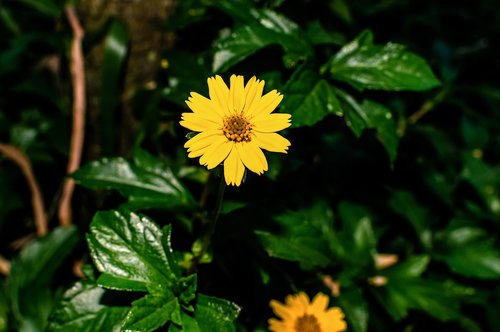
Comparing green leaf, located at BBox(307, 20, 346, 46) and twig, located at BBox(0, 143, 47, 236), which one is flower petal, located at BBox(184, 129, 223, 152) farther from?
twig, located at BBox(0, 143, 47, 236)

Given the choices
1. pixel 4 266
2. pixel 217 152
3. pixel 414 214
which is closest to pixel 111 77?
pixel 4 266

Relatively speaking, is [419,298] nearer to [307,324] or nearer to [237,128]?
[307,324]

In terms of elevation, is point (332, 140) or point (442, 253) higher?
point (332, 140)

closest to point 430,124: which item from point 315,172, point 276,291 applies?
point 315,172

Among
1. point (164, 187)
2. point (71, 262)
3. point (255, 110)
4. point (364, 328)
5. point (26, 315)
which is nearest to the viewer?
point (255, 110)

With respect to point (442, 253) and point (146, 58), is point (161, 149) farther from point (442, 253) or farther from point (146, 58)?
point (442, 253)

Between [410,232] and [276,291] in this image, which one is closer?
[276,291]

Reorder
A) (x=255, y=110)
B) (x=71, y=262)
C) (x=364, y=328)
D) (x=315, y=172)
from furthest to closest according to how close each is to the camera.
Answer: (x=315, y=172)
(x=71, y=262)
(x=364, y=328)
(x=255, y=110)
